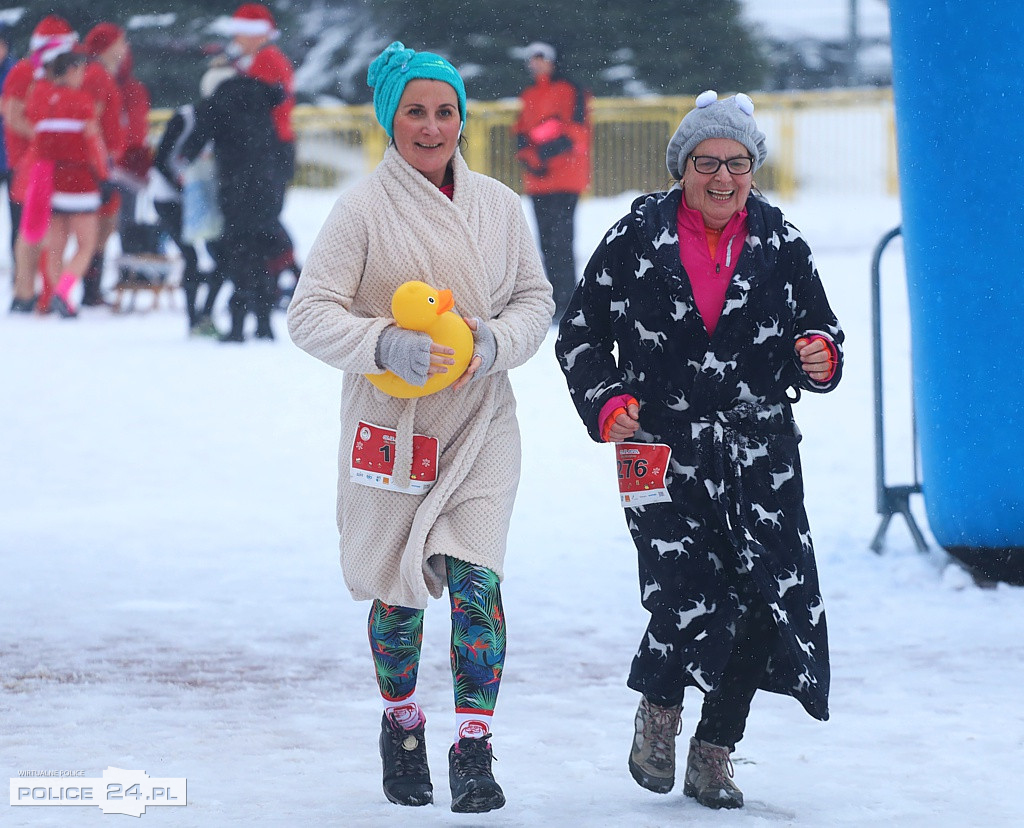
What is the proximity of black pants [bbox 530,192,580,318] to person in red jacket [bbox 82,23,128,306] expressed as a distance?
13.9ft

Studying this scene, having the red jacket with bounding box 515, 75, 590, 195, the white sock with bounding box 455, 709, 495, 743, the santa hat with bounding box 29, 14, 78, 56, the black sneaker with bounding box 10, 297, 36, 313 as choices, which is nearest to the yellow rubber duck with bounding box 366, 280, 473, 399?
the white sock with bounding box 455, 709, 495, 743

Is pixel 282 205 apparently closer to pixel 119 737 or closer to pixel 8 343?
pixel 8 343

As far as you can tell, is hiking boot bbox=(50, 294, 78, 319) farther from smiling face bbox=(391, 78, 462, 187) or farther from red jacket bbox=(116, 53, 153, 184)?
smiling face bbox=(391, 78, 462, 187)

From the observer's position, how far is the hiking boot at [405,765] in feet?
11.8

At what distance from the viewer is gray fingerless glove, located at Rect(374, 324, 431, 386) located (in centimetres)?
341

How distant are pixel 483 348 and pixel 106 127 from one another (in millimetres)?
11807

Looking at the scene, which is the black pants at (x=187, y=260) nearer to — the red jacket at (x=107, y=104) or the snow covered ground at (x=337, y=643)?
the red jacket at (x=107, y=104)

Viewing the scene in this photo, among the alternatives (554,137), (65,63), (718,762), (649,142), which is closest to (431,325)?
(718,762)

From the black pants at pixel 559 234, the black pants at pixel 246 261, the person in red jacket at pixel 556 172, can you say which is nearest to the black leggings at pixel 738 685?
the black pants at pixel 246 261

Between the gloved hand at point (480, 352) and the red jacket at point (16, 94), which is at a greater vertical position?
the red jacket at point (16, 94)

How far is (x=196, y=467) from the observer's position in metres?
8.26

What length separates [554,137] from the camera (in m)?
12.3

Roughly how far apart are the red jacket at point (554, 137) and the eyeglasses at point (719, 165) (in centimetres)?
875

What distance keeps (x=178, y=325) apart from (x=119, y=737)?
9.61 m
